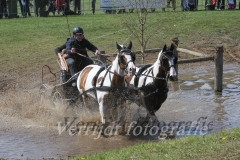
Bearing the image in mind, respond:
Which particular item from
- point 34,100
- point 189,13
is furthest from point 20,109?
point 189,13

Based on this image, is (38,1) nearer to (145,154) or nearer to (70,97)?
(70,97)

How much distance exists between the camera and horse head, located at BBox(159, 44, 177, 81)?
36.0 feet

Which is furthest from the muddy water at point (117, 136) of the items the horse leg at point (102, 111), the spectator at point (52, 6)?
the spectator at point (52, 6)

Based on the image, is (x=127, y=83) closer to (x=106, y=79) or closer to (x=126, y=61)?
(x=106, y=79)

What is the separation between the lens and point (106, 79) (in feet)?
38.1

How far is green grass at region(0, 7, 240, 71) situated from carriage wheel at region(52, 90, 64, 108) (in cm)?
610

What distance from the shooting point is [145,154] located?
28.2 ft

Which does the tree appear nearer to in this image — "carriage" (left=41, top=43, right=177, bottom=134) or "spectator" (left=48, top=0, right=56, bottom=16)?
"carriage" (left=41, top=43, right=177, bottom=134)

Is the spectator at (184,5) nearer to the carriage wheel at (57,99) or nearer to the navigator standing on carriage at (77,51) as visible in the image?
the navigator standing on carriage at (77,51)

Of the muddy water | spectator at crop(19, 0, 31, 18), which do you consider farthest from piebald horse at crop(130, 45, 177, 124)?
spectator at crop(19, 0, 31, 18)

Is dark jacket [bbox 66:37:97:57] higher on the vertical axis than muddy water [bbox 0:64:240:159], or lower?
higher

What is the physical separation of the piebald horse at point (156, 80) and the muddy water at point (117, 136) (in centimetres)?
79

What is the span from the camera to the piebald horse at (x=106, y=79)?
11070 mm

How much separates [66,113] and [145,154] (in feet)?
Answer: 16.6
